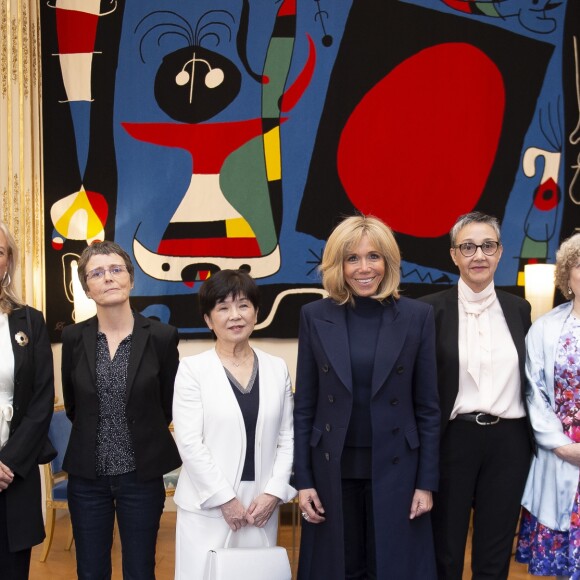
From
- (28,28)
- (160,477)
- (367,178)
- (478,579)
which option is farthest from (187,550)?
(28,28)

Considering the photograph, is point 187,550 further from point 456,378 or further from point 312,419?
point 456,378

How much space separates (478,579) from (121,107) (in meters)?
3.59

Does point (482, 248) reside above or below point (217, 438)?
above

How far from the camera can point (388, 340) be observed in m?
2.28

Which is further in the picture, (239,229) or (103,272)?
(239,229)

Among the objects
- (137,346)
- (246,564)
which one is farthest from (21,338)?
(246,564)

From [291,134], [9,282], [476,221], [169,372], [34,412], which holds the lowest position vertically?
[34,412]

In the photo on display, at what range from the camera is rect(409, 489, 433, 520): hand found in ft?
7.45

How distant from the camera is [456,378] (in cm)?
248

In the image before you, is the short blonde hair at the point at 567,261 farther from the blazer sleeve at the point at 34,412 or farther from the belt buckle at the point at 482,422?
the blazer sleeve at the point at 34,412

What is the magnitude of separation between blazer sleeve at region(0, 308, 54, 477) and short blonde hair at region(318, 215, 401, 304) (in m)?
1.00

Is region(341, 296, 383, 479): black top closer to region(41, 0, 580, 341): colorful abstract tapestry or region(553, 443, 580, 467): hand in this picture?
region(553, 443, 580, 467): hand

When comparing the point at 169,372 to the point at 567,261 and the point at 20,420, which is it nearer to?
the point at 20,420

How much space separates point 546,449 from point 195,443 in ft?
4.03
